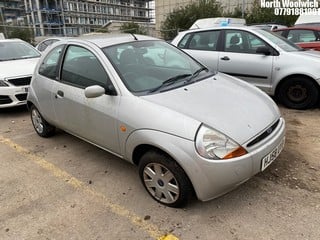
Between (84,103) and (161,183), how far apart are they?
4.28 ft

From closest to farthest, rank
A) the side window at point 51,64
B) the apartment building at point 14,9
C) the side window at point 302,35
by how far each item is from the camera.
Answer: the side window at point 51,64, the side window at point 302,35, the apartment building at point 14,9

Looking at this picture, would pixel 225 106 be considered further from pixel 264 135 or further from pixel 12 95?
pixel 12 95

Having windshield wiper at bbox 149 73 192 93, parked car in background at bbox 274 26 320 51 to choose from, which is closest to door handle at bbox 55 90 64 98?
windshield wiper at bbox 149 73 192 93

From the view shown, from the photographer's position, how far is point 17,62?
262 inches

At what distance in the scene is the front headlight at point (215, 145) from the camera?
2.49 meters

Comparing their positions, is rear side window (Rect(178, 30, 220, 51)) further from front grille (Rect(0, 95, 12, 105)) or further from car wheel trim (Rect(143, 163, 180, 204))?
car wheel trim (Rect(143, 163, 180, 204))

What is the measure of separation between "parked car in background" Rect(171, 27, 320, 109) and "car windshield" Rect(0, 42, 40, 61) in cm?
418

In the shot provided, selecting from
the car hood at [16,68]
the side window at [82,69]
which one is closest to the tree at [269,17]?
the car hood at [16,68]

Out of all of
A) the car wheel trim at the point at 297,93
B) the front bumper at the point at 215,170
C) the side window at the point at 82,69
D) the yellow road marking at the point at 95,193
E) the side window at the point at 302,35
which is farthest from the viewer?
the side window at the point at 302,35

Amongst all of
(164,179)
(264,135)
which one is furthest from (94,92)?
(264,135)

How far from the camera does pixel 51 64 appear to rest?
4191mm

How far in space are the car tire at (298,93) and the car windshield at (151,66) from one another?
7.45 ft

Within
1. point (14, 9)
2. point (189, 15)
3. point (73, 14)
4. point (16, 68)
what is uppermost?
point (14, 9)

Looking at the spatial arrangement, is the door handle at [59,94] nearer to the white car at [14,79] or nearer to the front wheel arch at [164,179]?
the front wheel arch at [164,179]
